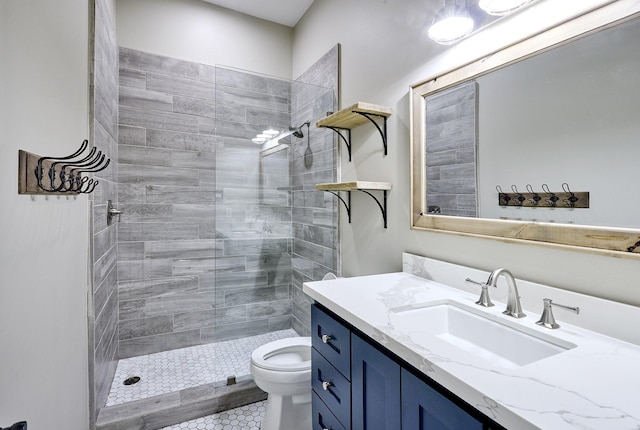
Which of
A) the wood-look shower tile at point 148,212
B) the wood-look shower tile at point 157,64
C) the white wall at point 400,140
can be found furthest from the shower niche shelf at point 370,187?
the wood-look shower tile at point 157,64

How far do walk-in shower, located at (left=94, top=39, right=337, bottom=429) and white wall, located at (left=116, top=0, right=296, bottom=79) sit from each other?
0.38 ft

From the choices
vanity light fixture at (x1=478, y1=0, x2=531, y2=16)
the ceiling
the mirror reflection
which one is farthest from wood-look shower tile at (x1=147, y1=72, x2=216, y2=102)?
vanity light fixture at (x1=478, y1=0, x2=531, y2=16)

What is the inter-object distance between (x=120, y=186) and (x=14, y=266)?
194 centimetres

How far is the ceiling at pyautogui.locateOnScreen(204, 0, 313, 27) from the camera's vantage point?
2.71 metres

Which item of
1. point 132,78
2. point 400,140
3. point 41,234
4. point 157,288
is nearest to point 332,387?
point 41,234

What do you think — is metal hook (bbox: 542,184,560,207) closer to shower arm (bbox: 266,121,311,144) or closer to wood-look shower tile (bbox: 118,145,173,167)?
shower arm (bbox: 266,121,311,144)

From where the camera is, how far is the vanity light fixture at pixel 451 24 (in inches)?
51.8

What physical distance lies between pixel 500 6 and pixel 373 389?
4.50 ft

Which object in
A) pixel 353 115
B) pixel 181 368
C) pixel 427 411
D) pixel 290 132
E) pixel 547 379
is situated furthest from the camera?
pixel 290 132

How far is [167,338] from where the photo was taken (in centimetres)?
270

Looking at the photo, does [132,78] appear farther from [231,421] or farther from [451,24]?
[231,421]

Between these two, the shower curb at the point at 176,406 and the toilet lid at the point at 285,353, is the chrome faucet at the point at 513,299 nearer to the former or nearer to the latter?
the toilet lid at the point at 285,353

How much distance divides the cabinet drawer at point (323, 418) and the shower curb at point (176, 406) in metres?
0.84

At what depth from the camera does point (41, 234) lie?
0.99 metres
